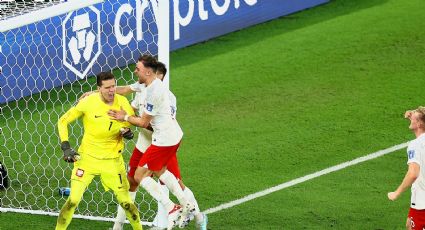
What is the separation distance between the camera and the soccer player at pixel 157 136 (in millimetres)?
11453

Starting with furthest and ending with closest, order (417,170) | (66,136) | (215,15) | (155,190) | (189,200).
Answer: (215,15), (189,200), (155,190), (66,136), (417,170)

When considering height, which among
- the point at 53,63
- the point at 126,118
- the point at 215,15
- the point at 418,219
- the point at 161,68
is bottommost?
the point at 418,219

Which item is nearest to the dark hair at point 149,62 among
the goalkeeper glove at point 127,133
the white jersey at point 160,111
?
the white jersey at point 160,111

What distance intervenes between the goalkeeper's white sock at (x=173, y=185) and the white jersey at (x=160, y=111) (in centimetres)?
39

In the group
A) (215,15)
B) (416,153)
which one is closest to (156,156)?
(416,153)

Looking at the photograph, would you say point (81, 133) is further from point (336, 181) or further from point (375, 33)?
point (375, 33)

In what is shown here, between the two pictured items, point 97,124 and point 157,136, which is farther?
point 157,136

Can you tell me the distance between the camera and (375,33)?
1827 cm

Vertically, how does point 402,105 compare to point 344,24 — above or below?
below

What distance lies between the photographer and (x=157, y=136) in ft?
38.3

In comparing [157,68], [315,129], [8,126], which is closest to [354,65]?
[315,129]

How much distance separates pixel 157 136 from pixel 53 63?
4.52 meters

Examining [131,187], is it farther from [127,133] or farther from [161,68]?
[161,68]

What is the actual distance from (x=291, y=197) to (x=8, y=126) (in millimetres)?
3888
